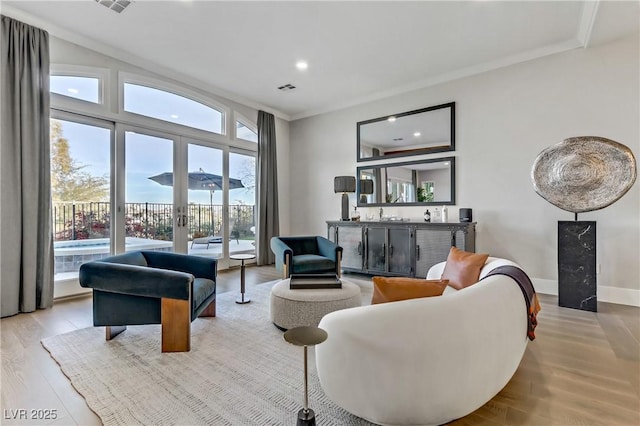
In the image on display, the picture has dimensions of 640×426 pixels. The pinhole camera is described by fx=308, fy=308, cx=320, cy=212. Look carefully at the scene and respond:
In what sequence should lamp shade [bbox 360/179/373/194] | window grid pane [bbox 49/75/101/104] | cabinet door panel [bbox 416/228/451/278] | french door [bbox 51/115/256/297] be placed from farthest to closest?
lamp shade [bbox 360/179/373/194]
cabinet door panel [bbox 416/228/451/278]
french door [bbox 51/115/256/297]
window grid pane [bbox 49/75/101/104]

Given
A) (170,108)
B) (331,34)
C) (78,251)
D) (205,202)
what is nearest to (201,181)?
(205,202)

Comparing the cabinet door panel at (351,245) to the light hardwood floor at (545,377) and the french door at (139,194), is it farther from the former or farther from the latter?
the light hardwood floor at (545,377)

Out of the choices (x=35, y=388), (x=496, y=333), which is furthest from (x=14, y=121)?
(x=496, y=333)

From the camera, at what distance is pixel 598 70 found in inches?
145

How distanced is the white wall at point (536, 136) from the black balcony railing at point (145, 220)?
2841 millimetres

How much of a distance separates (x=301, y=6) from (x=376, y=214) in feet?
11.2

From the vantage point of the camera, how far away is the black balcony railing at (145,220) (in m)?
3.80

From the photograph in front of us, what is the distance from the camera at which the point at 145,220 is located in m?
4.53

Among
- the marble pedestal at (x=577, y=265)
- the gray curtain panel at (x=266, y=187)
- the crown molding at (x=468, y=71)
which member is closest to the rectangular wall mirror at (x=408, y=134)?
the crown molding at (x=468, y=71)

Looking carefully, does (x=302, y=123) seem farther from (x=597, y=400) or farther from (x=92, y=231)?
(x=597, y=400)

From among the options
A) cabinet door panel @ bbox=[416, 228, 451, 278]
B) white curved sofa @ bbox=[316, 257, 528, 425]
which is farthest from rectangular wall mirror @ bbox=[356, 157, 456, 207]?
white curved sofa @ bbox=[316, 257, 528, 425]

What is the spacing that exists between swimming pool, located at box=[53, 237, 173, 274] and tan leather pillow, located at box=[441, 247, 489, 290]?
13.7 ft

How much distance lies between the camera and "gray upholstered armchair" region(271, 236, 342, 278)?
13.2 ft

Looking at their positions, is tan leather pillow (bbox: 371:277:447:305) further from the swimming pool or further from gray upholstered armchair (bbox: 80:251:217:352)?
the swimming pool
